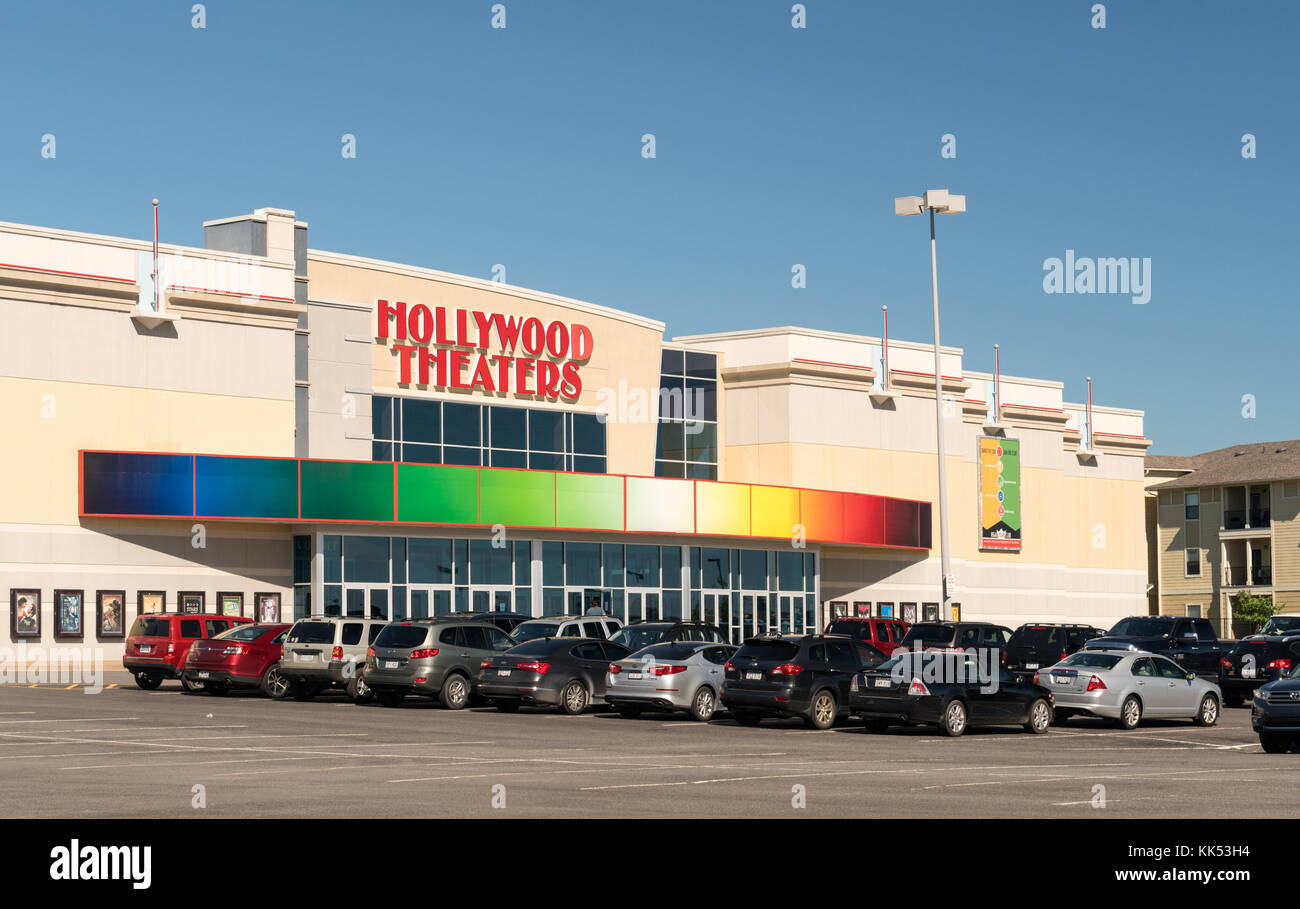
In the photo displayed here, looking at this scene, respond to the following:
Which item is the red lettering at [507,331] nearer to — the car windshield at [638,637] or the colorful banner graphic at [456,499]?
the colorful banner graphic at [456,499]

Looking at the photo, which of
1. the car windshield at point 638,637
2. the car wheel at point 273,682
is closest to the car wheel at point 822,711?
the car windshield at point 638,637

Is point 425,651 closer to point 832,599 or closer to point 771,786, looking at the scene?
point 771,786

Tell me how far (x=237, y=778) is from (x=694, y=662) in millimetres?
14121

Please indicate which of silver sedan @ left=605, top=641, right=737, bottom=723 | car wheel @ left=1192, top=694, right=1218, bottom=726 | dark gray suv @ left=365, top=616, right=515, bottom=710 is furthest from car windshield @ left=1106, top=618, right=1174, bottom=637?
dark gray suv @ left=365, top=616, right=515, bottom=710

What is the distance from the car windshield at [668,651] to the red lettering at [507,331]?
24.8m

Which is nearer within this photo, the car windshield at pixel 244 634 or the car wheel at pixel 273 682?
the car wheel at pixel 273 682

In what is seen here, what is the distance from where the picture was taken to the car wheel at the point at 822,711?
28531 millimetres

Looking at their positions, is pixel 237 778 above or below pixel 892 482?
below

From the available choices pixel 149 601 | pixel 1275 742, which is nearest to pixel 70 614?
pixel 149 601

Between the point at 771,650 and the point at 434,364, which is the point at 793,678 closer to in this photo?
the point at 771,650

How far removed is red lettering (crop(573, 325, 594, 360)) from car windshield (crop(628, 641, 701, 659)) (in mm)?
26458

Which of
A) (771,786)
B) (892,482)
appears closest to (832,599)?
(892,482)
